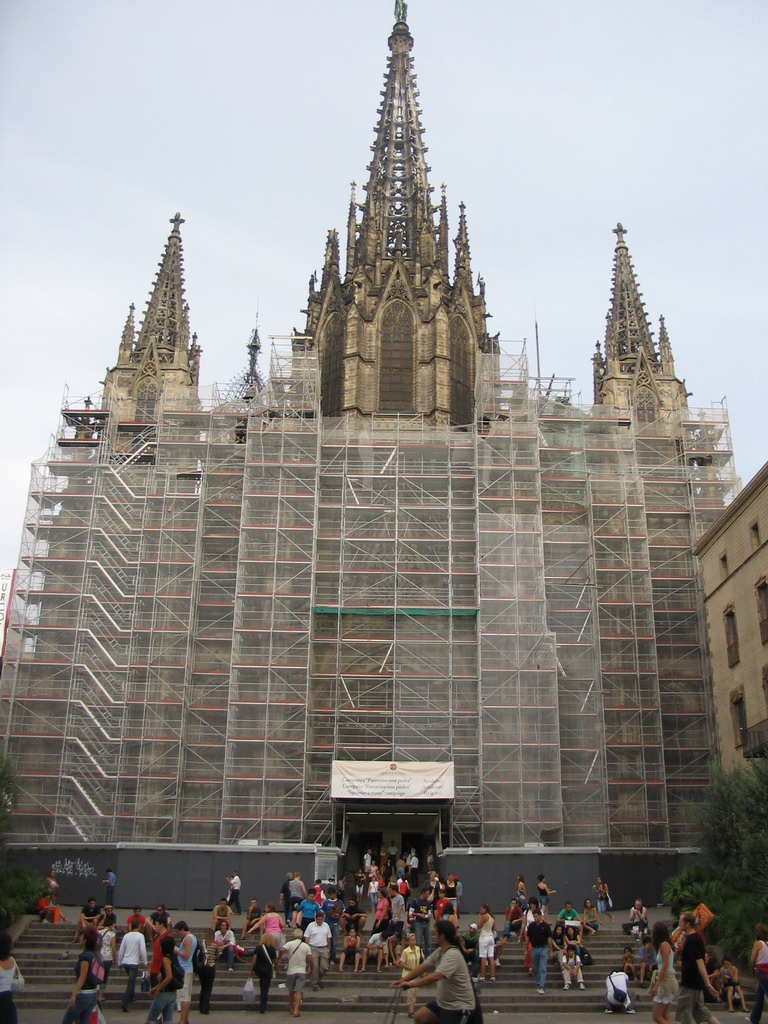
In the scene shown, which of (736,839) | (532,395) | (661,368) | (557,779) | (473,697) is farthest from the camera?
(661,368)

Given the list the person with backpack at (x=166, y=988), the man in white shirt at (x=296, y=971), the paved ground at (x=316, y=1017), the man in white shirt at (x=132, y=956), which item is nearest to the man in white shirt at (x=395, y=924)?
the paved ground at (x=316, y=1017)

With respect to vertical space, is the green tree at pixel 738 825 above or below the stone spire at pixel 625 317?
below

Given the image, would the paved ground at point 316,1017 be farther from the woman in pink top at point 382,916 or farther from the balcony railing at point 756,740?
the balcony railing at point 756,740

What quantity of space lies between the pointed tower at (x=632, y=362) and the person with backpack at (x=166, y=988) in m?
36.2

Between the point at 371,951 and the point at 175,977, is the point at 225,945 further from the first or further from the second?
the point at 175,977

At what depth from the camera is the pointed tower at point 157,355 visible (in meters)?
50.8

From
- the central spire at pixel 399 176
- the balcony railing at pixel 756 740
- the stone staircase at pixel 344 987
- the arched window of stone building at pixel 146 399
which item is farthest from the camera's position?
the central spire at pixel 399 176

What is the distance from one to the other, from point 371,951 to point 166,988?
8420mm

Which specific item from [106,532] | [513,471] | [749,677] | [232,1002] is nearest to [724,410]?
[513,471]

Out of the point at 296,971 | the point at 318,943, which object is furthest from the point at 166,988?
the point at 318,943

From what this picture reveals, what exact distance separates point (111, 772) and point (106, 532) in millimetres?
9084

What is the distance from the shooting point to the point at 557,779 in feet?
111

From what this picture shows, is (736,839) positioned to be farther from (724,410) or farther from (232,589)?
(724,410)

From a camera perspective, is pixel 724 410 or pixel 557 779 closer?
pixel 557 779
